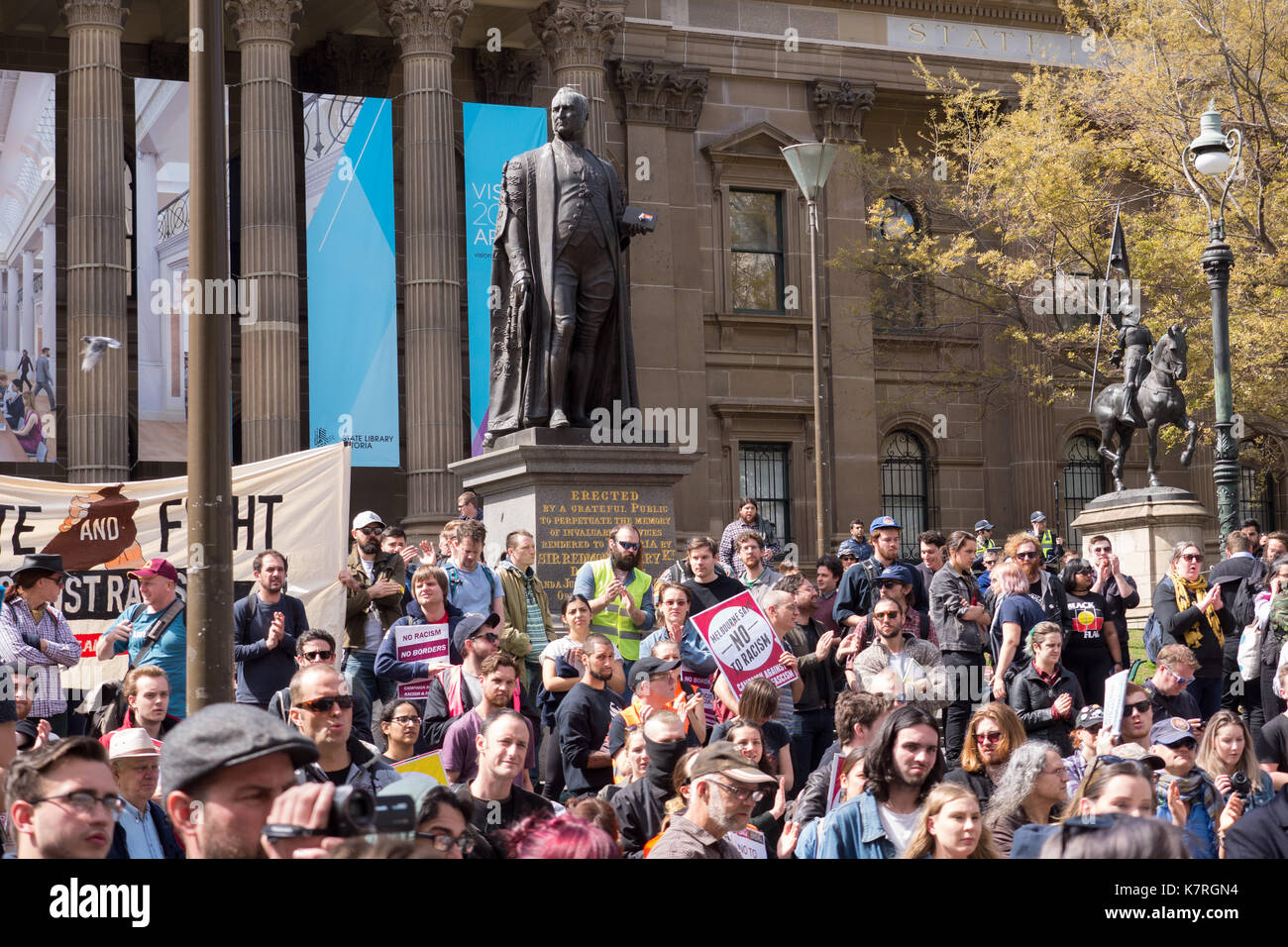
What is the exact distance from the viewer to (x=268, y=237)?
3000 centimetres

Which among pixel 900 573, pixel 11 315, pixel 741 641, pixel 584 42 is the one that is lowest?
pixel 741 641

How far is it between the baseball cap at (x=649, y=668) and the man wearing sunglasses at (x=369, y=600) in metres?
2.41

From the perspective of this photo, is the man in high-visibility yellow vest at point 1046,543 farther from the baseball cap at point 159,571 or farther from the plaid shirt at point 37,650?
the plaid shirt at point 37,650

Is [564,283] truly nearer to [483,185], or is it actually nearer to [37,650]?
[37,650]

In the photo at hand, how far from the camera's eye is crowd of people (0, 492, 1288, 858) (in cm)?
420

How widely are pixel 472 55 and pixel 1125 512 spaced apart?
773 inches

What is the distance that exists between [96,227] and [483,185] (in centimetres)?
697

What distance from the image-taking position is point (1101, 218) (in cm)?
3062

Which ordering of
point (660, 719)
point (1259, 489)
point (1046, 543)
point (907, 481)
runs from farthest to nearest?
point (1259, 489), point (907, 481), point (1046, 543), point (660, 719)

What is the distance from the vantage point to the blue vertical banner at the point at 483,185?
104 feet

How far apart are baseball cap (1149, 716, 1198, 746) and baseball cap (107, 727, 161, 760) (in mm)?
4797

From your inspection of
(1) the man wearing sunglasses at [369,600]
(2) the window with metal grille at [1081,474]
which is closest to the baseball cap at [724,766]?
(1) the man wearing sunglasses at [369,600]

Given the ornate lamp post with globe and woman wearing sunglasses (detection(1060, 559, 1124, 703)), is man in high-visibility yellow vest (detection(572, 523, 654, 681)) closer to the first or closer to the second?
woman wearing sunglasses (detection(1060, 559, 1124, 703))

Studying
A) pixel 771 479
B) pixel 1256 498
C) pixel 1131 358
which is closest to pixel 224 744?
pixel 1131 358
